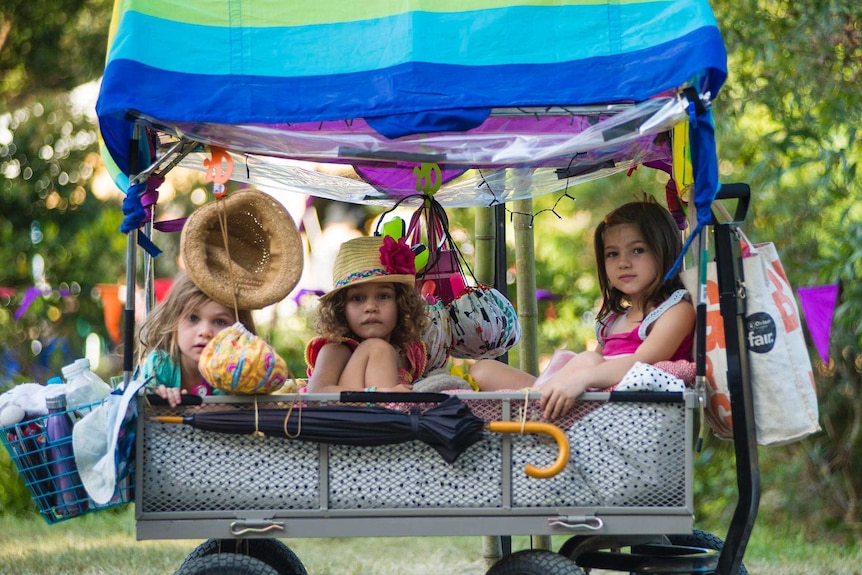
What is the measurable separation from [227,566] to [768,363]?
1915 millimetres

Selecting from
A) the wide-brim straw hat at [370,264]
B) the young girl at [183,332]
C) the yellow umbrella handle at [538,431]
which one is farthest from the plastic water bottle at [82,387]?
the yellow umbrella handle at [538,431]

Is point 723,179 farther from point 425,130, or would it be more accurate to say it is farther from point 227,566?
point 227,566

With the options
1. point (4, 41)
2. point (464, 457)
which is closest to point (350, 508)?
point (464, 457)

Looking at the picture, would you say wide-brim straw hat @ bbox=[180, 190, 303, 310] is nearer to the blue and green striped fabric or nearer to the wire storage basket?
the blue and green striped fabric

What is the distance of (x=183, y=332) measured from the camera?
144 inches

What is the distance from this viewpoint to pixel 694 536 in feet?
14.0

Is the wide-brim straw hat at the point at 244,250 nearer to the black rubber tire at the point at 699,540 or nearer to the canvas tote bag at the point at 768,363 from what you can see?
the canvas tote bag at the point at 768,363

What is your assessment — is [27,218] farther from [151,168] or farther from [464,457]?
[464,457]

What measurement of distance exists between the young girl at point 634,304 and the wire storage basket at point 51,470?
154 cm

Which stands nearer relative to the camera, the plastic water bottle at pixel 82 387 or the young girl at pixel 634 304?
the plastic water bottle at pixel 82 387

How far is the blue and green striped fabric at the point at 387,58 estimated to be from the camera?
130 inches

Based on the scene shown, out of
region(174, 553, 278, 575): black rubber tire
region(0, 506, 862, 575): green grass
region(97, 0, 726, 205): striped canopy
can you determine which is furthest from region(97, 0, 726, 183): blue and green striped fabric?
region(0, 506, 862, 575): green grass

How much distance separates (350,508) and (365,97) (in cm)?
132

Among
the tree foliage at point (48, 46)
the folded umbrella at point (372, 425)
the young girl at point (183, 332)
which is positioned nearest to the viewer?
the folded umbrella at point (372, 425)
